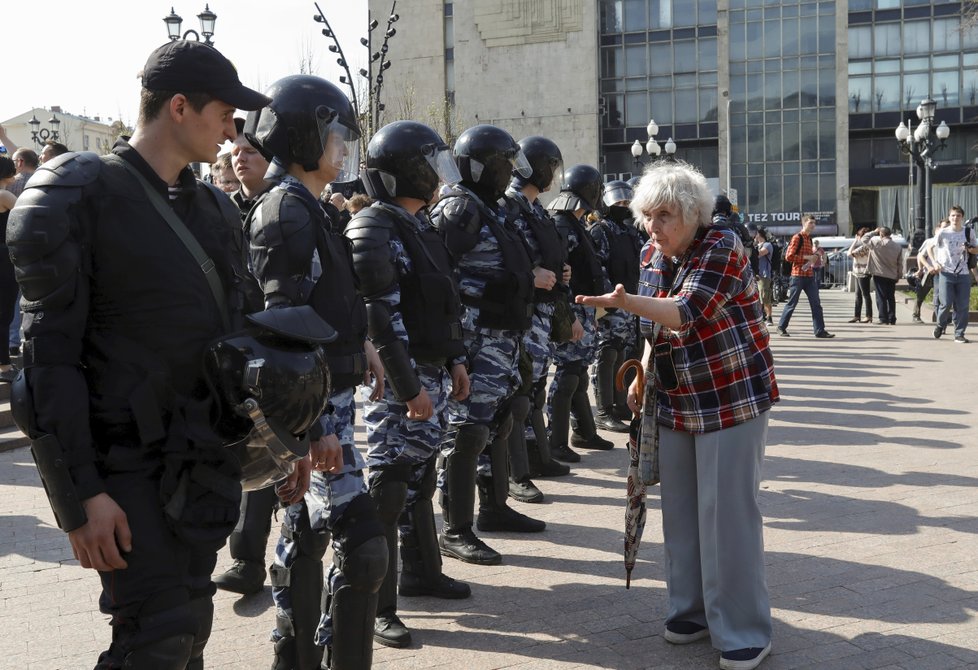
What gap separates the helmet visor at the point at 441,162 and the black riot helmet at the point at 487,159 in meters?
0.96

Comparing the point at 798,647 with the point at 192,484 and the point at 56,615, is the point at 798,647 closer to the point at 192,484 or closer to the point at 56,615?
the point at 192,484

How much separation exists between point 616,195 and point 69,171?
771cm

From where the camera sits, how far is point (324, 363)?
8.86 feet

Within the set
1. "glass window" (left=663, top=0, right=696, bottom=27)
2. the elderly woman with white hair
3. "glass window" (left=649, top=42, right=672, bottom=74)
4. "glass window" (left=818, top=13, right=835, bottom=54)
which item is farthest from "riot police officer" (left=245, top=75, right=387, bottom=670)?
"glass window" (left=649, top=42, right=672, bottom=74)

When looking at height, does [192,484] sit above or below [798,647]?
above

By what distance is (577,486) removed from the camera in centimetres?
694

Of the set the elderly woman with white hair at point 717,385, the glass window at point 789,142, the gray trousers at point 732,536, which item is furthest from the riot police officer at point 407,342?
the glass window at point 789,142

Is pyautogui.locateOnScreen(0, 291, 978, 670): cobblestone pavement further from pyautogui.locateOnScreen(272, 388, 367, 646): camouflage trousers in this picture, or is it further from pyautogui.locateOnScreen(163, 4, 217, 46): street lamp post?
pyautogui.locateOnScreen(163, 4, 217, 46): street lamp post

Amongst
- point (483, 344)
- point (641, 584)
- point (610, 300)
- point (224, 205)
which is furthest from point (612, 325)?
point (224, 205)

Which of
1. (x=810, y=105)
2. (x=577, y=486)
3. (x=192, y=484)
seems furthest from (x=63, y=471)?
(x=810, y=105)

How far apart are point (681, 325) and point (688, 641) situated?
4.20 ft

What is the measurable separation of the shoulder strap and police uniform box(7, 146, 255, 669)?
0.05 feet

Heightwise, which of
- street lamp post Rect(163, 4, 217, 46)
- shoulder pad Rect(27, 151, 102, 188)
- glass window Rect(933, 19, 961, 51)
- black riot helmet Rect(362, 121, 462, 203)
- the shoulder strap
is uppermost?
glass window Rect(933, 19, 961, 51)

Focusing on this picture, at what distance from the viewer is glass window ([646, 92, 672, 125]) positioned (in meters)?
58.8
